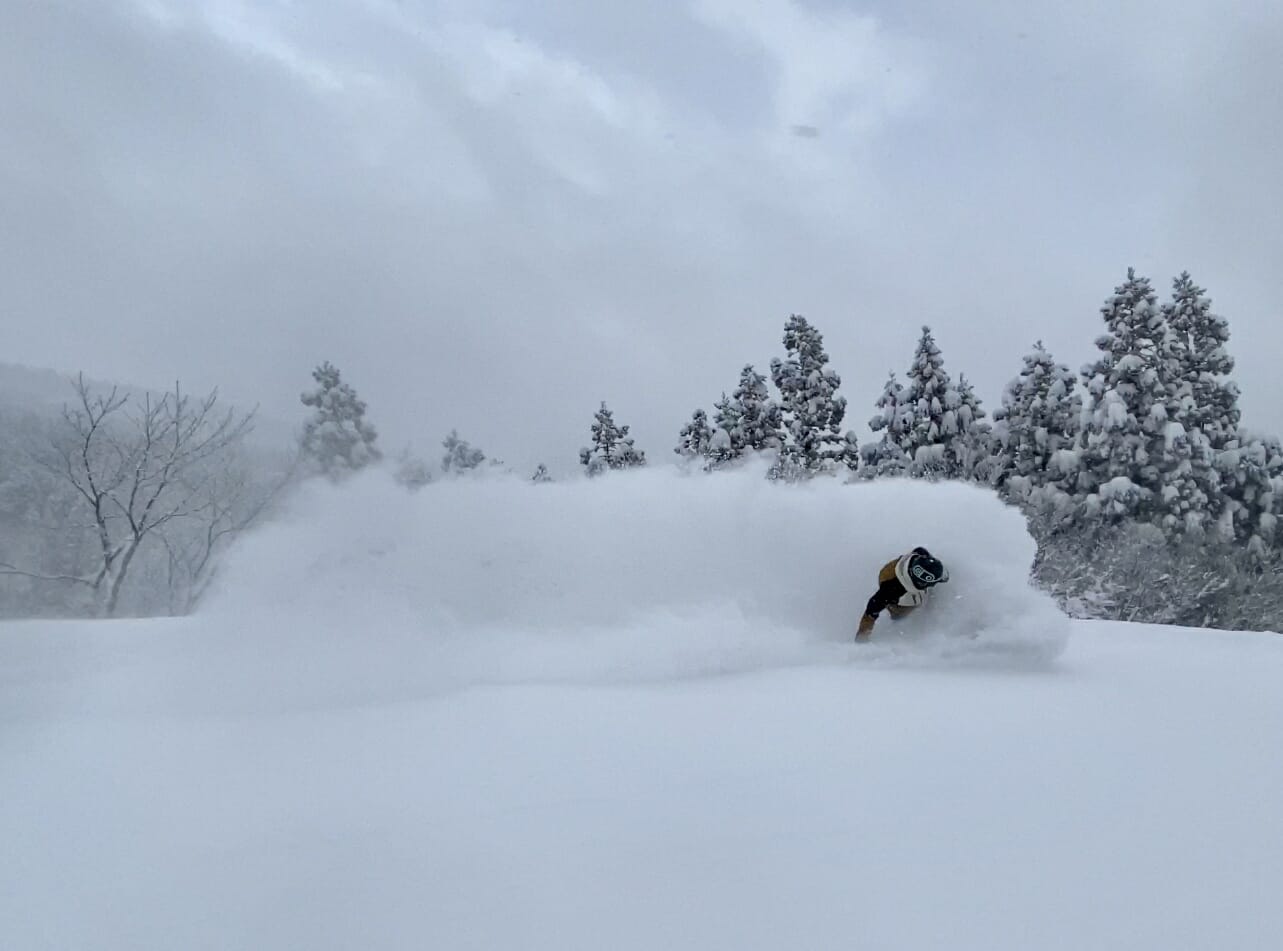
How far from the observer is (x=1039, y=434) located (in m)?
23.8

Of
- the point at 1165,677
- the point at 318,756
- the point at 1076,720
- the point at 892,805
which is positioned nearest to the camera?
the point at 892,805

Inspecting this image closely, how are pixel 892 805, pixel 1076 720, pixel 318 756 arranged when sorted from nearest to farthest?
1. pixel 892 805
2. pixel 318 756
3. pixel 1076 720

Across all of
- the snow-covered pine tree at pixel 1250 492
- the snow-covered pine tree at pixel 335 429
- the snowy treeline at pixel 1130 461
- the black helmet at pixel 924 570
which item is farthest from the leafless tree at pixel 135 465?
the snow-covered pine tree at pixel 1250 492

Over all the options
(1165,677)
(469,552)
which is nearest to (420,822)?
(469,552)

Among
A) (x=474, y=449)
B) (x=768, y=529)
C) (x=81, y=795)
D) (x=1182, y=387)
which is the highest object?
(x=1182, y=387)

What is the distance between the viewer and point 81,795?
127 inches

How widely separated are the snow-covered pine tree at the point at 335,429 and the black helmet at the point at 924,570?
80.3 feet

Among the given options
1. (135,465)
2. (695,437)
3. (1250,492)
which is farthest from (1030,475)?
(135,465)

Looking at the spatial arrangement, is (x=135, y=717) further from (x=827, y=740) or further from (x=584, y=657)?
(x=827, y=740)

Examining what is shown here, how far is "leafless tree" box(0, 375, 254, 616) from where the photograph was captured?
19812mm

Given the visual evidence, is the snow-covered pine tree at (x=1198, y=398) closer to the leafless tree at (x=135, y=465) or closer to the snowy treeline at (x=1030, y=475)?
the snowy treeline at (x=1030, y=475)

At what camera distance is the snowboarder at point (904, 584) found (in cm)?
614

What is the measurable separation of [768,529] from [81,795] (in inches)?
224

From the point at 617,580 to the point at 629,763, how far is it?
3.79m
